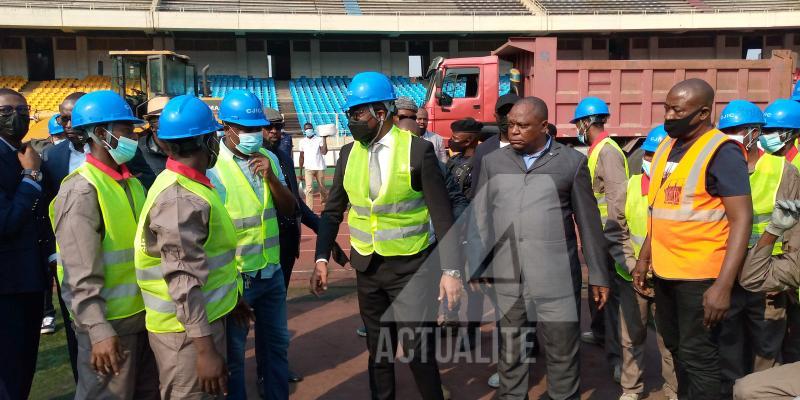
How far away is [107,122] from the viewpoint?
272 centimetres

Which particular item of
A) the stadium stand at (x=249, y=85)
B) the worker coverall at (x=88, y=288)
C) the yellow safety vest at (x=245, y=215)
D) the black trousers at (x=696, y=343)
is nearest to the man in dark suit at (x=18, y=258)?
the worker coverall at (x=88, y=288)

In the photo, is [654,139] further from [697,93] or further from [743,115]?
[697,93]

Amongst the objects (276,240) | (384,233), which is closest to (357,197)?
(384,233)

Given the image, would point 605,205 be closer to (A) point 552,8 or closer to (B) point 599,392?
(B) point 599,392

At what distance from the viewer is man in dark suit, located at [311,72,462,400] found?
3.28m

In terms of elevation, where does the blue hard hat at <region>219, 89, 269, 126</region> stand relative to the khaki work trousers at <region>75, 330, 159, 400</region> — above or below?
above

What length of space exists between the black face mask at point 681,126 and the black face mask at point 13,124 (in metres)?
3.60

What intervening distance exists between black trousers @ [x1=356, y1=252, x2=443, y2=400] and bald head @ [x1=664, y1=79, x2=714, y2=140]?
1.50m

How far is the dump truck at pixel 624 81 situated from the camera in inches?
460

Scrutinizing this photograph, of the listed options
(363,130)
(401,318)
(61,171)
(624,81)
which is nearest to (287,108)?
(624,81)

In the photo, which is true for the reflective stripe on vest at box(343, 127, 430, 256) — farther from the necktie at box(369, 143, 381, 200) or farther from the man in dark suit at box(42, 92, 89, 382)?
the man in dark suit at box(42, 92, 89, 382)

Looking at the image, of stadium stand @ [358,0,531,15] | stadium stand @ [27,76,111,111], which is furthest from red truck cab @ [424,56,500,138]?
stadium stand @ [27,76,111,111]

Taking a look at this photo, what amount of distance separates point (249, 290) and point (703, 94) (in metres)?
2.68

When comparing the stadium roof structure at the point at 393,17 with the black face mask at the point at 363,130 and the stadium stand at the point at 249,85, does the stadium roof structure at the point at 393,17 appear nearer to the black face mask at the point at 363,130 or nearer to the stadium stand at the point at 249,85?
the stadium stand at the point at 249,85
